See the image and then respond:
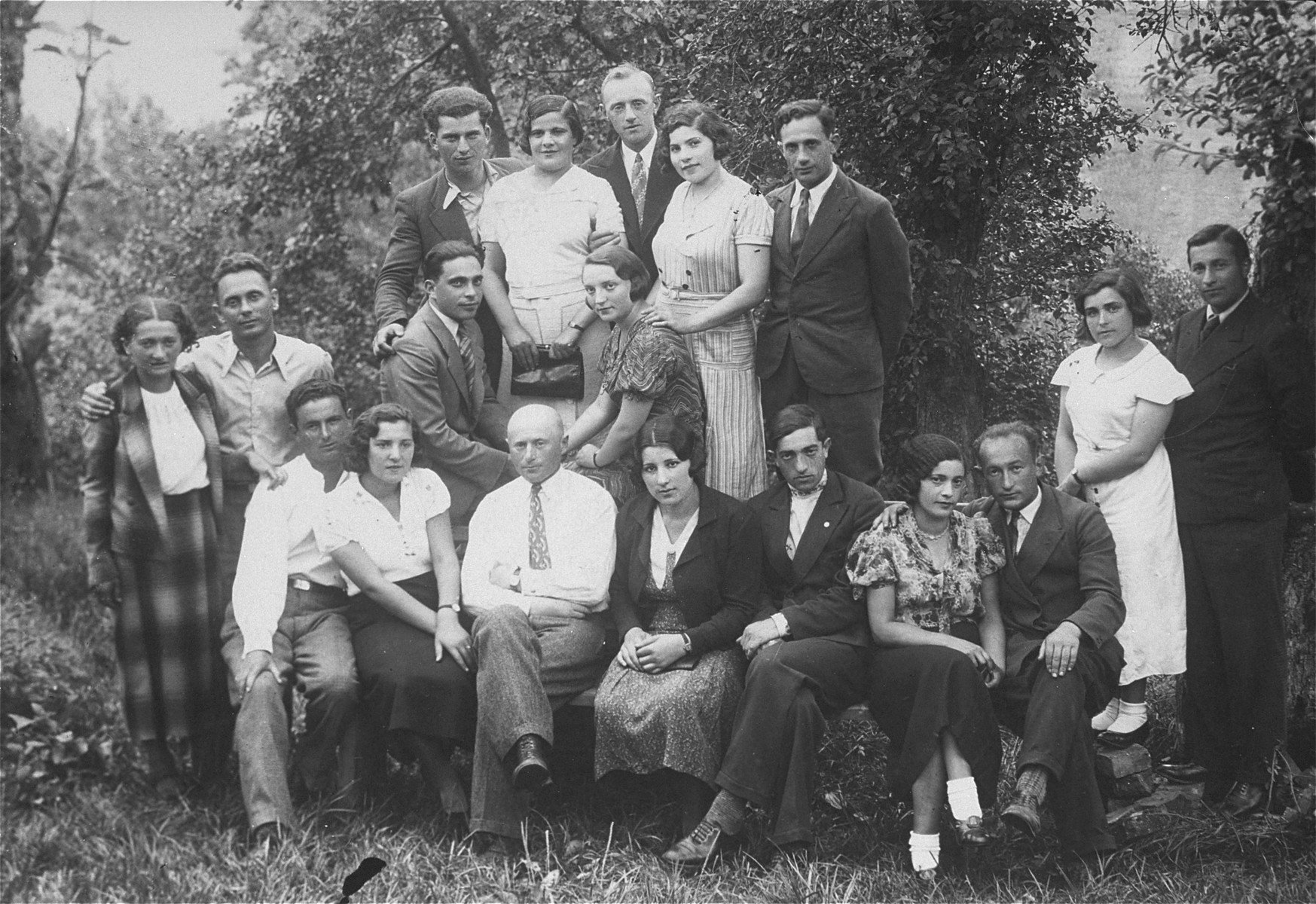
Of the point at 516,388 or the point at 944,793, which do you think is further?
the point at 516,388

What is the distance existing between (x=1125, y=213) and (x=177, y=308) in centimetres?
366

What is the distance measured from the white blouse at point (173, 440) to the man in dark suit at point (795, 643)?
2.27 meters

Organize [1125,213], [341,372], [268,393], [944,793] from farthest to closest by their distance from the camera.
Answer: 1. [341,372]
2. [268,393]
3. [1125,213]
4. [944,793]

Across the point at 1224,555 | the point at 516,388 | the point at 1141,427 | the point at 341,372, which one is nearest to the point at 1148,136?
the point at 1141,427

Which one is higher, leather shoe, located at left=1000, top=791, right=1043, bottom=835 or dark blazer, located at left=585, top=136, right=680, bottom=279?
dark blazer, located at left=585, top=136, right=680, bottom=279

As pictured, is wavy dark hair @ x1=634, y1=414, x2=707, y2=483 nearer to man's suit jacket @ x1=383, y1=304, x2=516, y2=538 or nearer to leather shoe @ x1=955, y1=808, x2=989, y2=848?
man's suit jacket @ x1=383, y1=304, x2=516, y2=538

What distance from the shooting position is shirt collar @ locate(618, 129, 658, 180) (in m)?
5.00

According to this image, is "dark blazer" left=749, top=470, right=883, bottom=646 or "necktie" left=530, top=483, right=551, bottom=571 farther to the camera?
"necktie" left=530, top=483, right=551, bottom=571

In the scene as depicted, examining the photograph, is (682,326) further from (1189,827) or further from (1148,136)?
(1189,827)

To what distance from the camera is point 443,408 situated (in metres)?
4.82

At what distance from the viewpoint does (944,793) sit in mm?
3852

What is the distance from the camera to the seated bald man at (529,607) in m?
4.06

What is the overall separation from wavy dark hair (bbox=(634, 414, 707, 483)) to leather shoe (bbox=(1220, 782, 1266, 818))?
213 cm

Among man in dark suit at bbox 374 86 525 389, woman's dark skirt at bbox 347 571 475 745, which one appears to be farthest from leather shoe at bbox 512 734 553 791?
man in dark suit at bbox 374 86 525 389
